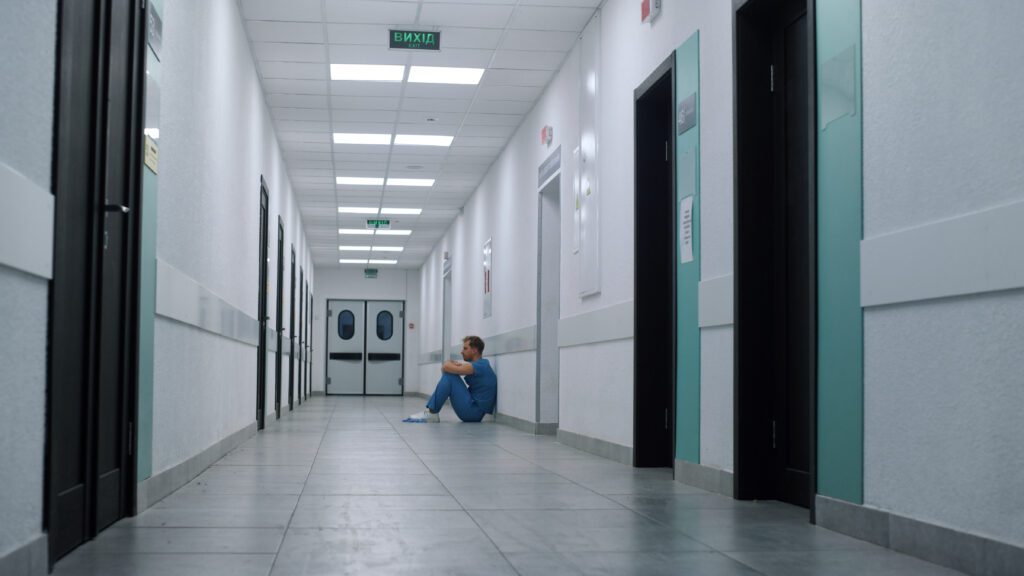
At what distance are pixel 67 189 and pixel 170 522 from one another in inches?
55.1

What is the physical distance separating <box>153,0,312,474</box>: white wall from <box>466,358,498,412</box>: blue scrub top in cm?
361

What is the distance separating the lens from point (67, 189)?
293cm

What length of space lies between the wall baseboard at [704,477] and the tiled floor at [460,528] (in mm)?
66

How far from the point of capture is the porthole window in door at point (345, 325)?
24.6 m

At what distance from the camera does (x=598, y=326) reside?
282 inches

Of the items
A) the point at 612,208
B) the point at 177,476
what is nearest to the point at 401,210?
the point at 612,208

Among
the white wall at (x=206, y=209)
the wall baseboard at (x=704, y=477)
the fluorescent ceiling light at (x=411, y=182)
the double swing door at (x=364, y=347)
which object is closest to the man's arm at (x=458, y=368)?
the fluorescent ceiling light at (x=411, y=182)

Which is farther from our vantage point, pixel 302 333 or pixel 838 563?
pixel 302 333

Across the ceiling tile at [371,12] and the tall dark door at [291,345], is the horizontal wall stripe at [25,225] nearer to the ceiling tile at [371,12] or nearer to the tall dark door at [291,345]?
the ceiling tile at [371,12]

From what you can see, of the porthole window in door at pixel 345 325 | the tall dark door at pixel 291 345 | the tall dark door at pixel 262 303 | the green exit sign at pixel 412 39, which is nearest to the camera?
the green exit sign at pixel 412 39

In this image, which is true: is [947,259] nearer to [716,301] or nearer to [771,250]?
[771,250]

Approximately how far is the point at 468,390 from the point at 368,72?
4.59 meters

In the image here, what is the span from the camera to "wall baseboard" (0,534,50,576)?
2373 mm

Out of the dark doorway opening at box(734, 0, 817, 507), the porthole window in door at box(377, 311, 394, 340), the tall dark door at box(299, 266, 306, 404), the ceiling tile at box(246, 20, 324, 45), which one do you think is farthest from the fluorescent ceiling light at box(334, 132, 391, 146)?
the porthole window in door at box(377, 311, 394, 340)
